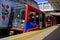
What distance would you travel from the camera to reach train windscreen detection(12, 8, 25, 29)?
1455 centimetres

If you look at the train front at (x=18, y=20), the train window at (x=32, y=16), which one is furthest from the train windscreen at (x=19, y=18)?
the train window at (x=32, y=16)

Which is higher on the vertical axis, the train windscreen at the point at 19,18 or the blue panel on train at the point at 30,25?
the train windscreen at the point at 19,18

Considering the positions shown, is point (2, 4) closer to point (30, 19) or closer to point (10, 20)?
point (10, 20)

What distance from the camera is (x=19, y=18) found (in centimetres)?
1462

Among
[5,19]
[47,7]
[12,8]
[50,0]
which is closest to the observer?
[5,19]

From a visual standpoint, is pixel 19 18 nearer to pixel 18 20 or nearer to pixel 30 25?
pixel 18 20

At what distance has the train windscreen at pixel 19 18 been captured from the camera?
1455cm

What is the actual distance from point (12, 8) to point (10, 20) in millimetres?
963

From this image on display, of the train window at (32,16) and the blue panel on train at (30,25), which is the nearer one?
the blue panel on train at (30,25)

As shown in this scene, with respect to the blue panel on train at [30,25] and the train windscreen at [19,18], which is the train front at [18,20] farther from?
the blue panel on train at [30,25]

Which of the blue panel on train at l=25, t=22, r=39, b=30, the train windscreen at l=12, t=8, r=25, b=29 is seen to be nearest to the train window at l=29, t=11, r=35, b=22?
the blue panel on train at l=25, t=22, r=39, b=30

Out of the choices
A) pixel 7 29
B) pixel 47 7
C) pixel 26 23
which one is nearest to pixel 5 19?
pixel 7 29

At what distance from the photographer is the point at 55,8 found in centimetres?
6494

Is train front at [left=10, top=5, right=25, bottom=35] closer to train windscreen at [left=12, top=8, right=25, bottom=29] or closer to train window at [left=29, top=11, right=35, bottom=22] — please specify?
train windscreen at [left=12, top=8, right=25, bottom=29]
